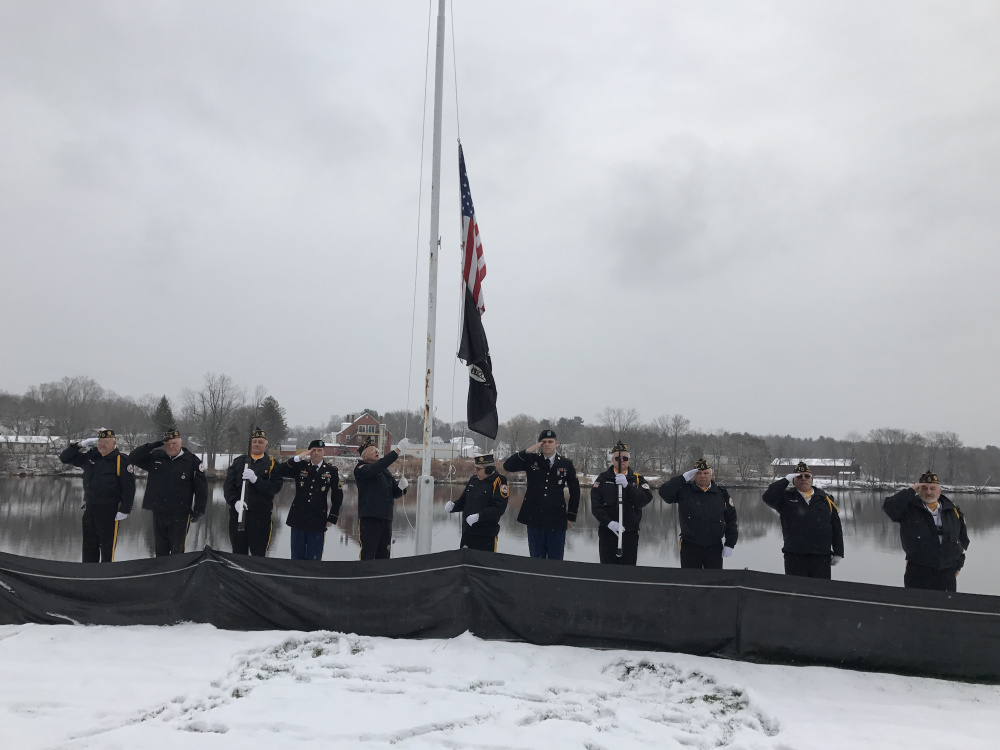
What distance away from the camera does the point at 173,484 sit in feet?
21.0

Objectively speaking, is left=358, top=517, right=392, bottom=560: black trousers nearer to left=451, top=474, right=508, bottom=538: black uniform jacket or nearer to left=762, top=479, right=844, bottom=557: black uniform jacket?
left=451, top=474, right=508, bottom=538: black uniform jacket

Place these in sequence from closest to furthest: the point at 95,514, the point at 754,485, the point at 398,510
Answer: the point at 95,514, the point at 398,510, the point at 754,485

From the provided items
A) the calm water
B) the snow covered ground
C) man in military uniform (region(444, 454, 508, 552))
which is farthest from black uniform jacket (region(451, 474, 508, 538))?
the calm water

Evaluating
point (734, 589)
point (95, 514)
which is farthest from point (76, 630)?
point (734, 589)

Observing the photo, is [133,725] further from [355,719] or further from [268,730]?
[355,719]

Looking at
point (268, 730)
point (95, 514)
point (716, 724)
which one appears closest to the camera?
point (268, 730)

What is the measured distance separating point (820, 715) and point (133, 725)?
14.0ft

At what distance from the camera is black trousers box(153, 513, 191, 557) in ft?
21.0

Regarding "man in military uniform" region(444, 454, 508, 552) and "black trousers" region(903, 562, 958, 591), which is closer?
"black trousers" region(903, 562, 958, 591)

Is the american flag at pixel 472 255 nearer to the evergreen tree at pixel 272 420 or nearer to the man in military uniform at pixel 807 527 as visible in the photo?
the man in military uniform at pixel 807 527

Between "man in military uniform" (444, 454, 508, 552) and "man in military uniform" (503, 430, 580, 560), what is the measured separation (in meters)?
0.31

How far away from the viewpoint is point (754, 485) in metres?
56.6

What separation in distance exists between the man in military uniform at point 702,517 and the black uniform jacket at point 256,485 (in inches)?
168

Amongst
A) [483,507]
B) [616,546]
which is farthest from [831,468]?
[483,507]
